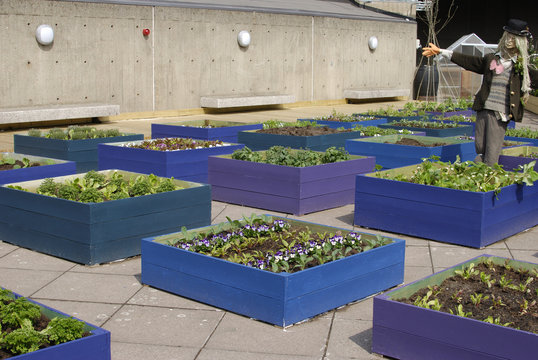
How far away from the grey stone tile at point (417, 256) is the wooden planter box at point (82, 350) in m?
3.61

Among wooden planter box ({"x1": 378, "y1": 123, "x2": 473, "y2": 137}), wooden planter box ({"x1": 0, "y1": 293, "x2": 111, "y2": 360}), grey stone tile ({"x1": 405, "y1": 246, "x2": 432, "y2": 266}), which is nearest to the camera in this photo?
wooden planter box ({"x1": 0, "y1": 293, "x2": 111, "y2": 360})

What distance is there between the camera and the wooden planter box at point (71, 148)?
36.2ft

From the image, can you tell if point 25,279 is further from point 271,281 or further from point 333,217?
point 333,217

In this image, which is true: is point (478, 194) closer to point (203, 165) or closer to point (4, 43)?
point (203, 165)

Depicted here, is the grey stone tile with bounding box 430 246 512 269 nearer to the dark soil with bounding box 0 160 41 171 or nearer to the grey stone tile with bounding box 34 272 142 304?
the grey stone tile with bounding box 34 272 142 304

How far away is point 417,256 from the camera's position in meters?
7.14

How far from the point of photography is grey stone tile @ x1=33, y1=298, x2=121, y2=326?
5383mm

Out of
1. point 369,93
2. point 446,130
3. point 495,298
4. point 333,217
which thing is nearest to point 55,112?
point 446,130

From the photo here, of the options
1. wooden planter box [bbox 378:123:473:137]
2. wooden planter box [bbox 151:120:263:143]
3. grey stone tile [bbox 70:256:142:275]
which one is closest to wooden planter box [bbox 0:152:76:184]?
grey stone tile [bbox 70:256:142:275]

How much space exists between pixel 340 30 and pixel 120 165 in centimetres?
1759

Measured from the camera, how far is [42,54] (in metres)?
17.8

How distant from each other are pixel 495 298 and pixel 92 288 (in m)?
3.22

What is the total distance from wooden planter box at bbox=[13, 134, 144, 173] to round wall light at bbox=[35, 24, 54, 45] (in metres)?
6.53

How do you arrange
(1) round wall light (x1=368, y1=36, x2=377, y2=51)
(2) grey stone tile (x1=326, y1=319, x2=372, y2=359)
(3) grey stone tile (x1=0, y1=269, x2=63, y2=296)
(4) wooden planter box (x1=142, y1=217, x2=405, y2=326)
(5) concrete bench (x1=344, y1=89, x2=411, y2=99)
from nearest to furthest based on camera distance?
(2) grey stone tile (x1=326, y1=319, x2=372, y2=359)
(4) wooden planter box (x1=142, y1=217, x2=405, y2=326)
(3) grey stone tile (x1=0, y1=269, x2=63, y2=296)
(5) concrete bench (x1=344, y1=89, x2=411, y2=99)
(1) round wall light (x1=368, y1=36, x2=377, y2=51)
